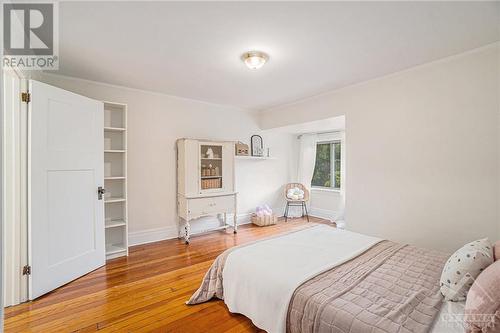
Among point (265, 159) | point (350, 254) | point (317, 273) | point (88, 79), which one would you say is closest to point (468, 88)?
point (350, 254)

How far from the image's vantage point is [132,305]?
1.96 m

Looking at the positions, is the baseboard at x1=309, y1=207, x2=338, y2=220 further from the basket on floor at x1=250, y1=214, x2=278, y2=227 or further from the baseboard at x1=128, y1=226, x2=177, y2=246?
the baseboard at x1=128, y1=226, x2=177, y2=246

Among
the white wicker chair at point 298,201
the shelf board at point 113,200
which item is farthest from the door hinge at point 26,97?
the white wicker chair at point 298,201

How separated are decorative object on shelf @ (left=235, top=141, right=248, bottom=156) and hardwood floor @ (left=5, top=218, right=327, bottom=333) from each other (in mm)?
2043

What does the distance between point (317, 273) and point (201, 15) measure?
199cm

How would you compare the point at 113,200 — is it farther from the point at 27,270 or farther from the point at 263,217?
the point at 263,217

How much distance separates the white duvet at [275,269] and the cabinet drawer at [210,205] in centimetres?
170

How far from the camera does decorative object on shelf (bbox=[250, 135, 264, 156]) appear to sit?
471cm

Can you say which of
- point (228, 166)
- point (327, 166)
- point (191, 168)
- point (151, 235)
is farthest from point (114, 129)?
point (327, 166)

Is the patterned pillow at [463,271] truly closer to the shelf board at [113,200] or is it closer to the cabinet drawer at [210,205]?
the cabinet drawer at [210,205]

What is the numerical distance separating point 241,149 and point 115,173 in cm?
212

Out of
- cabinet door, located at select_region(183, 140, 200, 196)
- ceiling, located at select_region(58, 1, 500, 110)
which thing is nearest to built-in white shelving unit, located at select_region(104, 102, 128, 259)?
ceiling, located at select_region(58, 1, 500, 110)

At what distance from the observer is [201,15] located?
1690mm

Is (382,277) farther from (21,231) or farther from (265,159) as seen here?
(265,159)
